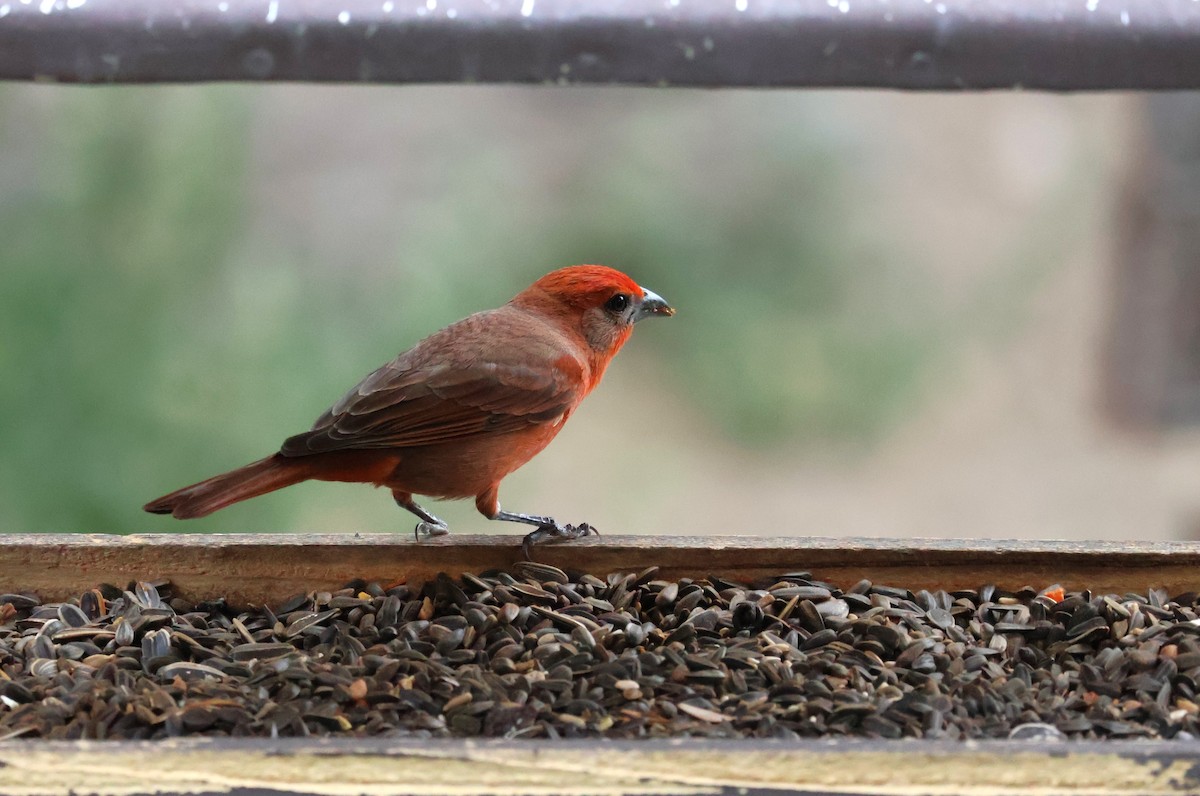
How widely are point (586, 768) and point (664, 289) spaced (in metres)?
3.23

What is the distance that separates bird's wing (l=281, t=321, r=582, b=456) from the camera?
2947mm

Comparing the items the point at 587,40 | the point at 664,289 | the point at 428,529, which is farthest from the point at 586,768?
the point at 664,289

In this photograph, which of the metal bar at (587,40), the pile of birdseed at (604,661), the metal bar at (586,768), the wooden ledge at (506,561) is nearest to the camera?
the metal bar at (587,40)

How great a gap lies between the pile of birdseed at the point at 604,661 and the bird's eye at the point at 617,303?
760mm

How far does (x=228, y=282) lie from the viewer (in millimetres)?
→ 4262

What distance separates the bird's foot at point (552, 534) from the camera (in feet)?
9.51

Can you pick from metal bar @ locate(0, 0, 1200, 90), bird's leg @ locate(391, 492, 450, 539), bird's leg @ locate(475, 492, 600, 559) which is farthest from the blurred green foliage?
metal bar @ locate(0, 0, 1200, 90)

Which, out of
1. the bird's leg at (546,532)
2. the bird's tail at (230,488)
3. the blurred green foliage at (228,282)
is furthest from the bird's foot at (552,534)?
the blurred green foliage at (228,282)

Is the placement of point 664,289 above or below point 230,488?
above

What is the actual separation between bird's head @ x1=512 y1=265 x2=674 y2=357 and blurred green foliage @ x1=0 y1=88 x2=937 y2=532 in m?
1.18

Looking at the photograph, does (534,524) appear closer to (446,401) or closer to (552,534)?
(552,534)

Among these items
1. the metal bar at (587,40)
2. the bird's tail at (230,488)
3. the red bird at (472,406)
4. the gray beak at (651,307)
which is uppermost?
the metal bar at (587,40)

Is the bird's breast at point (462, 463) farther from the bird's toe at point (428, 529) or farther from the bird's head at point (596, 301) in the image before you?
the bird's head at point (596, 301)

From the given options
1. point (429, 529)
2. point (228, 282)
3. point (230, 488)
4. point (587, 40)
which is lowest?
point (429, 529)
